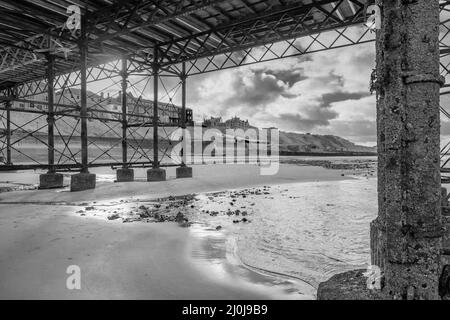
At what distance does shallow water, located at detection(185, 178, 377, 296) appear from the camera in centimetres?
402

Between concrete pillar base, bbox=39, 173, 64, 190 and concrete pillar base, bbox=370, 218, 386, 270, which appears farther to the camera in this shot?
concrete pillar base, bbox=39, 173, 64, 190

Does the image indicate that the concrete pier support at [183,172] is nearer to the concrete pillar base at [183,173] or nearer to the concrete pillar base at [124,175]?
the concrete pillar base at [183,173]

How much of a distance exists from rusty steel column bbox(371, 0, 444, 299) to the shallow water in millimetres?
1728

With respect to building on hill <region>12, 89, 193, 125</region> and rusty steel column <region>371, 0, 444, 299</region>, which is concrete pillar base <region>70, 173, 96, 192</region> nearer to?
building on hill <region>12, 89, 193, 125</region>

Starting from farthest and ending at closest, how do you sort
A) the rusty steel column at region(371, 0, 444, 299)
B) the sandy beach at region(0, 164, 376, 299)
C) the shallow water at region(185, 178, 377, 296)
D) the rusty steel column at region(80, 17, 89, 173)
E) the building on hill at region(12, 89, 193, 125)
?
the building on hill at region(12, 89, 193, 125)
the rusty steel column at region(80, 17, 89, 173)
the shallow water at region(185, 178, 377, 296)
the sandy beach at region(0, 164, 376, 299)
the rusty steel column at region(371, 0, 444, 299)

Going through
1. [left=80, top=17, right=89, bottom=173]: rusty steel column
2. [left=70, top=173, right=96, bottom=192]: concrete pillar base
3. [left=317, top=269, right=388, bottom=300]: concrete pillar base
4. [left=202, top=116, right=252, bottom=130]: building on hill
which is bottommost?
[left=317, top=269, right=388, bottom=300]: concrete pillar base

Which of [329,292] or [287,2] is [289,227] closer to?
[329,292]

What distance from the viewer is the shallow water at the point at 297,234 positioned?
13.2 feet

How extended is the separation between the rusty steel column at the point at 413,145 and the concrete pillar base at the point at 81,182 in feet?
38.5

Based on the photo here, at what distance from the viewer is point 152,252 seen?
434 centimetres

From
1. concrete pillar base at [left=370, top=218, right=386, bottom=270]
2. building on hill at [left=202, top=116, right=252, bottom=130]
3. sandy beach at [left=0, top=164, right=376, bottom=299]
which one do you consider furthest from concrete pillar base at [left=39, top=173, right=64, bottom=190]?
building on hill at [left=202, top=116, right=252, bottom=130]

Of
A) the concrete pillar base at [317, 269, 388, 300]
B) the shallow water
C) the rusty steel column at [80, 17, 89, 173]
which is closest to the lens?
the concrete pillar base at [317, 269, 388, 300]

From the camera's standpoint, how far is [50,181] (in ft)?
42.5
